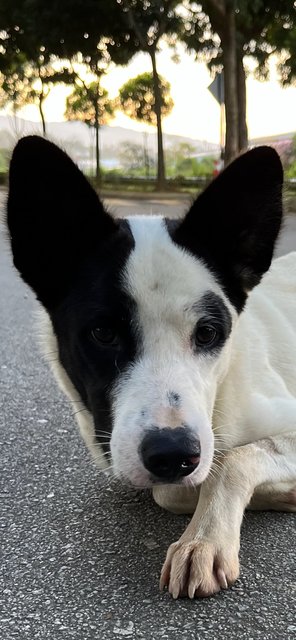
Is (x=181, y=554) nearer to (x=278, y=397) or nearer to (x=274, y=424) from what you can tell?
(x=274, y=424)

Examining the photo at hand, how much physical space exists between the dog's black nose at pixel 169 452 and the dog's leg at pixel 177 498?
0.51m

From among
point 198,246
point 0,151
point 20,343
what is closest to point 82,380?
point 198,246

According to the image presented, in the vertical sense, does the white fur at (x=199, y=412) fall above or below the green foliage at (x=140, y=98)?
below

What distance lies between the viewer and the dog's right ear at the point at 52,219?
7.32ft

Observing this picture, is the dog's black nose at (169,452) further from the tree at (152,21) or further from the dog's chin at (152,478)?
the tree at (152,21)

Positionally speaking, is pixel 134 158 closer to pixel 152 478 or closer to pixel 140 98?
pixel 140 98

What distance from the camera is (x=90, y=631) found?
179 centimetres

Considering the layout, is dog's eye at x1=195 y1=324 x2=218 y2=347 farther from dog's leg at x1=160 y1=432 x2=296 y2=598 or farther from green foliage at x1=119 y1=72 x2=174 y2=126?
green foliage at x1=119 y1=72 x2=174 y2=126

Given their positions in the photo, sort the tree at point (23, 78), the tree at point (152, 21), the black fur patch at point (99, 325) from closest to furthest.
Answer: the black fur patch at point (99, 325)
the tree at point (152, 21)
the tree at point (23, 78)

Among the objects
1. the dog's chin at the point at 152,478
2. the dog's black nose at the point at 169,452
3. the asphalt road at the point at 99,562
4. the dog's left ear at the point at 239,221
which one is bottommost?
the asphalt road at the point at 99,562

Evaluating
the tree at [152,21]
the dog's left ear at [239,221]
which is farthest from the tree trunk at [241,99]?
the dog's left ear at [239,221]

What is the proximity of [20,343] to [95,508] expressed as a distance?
9.19 ft

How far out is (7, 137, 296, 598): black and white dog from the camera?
6.18 ft

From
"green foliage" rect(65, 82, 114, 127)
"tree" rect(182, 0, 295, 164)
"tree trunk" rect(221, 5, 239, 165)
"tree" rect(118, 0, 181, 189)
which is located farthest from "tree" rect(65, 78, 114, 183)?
"tree trunk" rect(221, 5, 239, 165)
